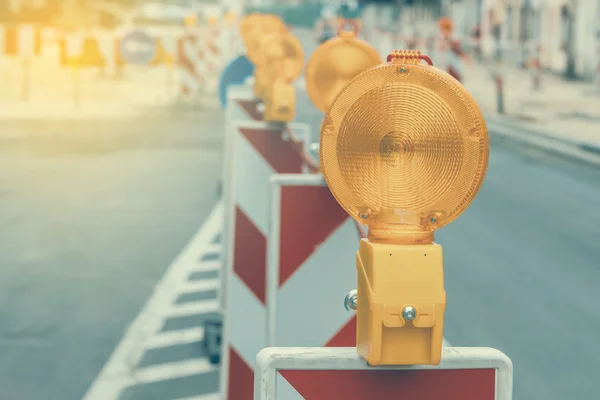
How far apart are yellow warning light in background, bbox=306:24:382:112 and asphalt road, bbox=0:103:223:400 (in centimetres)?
253

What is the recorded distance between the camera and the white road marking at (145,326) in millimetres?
6910

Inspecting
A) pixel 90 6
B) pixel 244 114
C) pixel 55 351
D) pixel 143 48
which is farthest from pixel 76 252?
pixel 90 6

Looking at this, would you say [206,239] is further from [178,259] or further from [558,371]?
[558,371]

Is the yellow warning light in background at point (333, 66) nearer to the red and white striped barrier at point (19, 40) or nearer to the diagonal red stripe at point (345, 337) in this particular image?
the diagonal red stripe at point (345, 337)

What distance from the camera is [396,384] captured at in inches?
111

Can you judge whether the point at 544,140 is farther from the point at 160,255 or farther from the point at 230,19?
the point at 230,19

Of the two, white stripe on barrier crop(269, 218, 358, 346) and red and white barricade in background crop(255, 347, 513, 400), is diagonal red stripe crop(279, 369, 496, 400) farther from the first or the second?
white stripe on barrier crop(269, 218, 358, 346)

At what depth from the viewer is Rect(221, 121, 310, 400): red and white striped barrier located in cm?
532

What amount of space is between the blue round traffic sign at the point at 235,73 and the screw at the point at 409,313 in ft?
21.2

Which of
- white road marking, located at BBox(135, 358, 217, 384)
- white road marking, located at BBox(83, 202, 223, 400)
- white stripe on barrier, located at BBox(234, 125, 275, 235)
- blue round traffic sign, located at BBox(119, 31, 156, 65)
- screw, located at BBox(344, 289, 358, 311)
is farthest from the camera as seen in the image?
blue round traffic sign, located at BBox(119, 31, 156, 65)

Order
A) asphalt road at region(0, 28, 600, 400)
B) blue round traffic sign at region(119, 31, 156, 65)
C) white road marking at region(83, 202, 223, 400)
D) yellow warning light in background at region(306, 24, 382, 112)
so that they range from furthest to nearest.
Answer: blue round traffic sign at region(119, 31, 156, 65), asphalt road at region(0, 28, 600, 400), white road marking at region(83, 202, 223, 400), yellow warning light in background at region(306, 24, 382, 112)

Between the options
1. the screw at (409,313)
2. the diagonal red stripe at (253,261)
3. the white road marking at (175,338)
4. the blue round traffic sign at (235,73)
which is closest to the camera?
the screw at (409,313)

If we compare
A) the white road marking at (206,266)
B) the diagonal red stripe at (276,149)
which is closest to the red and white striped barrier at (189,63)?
the white road marking at (206,266)

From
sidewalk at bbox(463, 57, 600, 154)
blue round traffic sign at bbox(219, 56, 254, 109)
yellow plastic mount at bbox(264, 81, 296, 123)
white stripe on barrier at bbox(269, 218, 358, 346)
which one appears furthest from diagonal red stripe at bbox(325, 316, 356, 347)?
sidewalk at bbox(463, 57, 600, 154)
